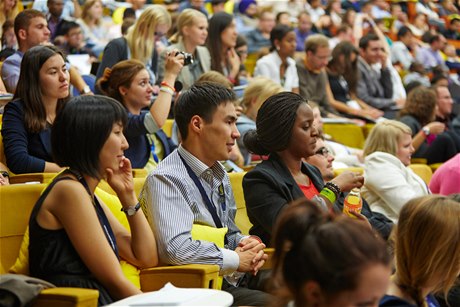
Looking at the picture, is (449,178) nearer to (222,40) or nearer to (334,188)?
(334,188)

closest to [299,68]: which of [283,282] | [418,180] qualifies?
[418,180]

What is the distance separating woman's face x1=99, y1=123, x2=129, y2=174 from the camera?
2.87m

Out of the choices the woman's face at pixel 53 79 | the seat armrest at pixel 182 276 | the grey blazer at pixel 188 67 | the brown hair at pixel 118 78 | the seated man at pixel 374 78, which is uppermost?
the woman's face at pixel 53 79

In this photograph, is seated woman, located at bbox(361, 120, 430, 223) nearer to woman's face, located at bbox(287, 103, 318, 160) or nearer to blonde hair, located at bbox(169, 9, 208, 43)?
woman's face, located at bbox(287, 103, 318, 160)

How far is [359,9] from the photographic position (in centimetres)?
1411

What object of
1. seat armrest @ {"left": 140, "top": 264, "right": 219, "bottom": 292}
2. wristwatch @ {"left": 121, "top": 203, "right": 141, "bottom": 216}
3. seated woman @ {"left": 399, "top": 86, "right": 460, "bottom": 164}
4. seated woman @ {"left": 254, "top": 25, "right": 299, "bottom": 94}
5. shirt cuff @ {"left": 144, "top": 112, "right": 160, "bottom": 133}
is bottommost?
seated woman @ {"left": 399, "top": 86, "right": 460, "bottom": 164}

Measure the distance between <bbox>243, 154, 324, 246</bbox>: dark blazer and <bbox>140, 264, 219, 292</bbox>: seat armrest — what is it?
0.59 meters

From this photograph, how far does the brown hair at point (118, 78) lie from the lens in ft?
15.6

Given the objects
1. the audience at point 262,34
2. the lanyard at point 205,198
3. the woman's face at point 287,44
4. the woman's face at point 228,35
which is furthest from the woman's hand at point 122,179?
the audience at point 262,34

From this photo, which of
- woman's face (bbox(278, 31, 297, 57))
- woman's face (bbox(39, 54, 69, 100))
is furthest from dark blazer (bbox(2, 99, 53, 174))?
woman's face (bbox(278, 31, 297, 57))

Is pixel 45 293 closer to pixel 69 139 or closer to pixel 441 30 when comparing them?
pixel 69 139

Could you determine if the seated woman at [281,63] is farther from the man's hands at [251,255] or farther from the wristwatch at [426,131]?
the man's hands at [251,255]

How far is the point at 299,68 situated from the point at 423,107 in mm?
1351

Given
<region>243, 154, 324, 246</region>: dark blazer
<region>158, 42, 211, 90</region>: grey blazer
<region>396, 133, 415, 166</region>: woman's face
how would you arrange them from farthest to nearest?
<region>158, 42, 211, 90</region>: grey blazer < <region>396, 133, 415, 166</region>: woman's face < <region>243, 154, 324, 246</region>: dark blazer
